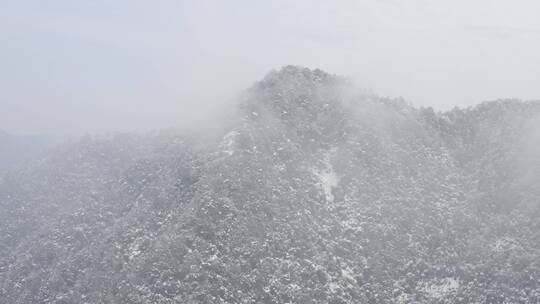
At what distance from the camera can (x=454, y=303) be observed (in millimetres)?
135500

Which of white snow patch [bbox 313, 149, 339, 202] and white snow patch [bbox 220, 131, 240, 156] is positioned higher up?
white snow patch [bbox 220, 131, 240, 156]

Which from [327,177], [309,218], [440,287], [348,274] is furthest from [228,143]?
[440,287]

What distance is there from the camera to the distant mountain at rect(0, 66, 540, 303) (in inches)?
5281

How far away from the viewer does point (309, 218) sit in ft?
506

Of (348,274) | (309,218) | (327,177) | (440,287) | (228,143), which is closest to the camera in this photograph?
(440,287)

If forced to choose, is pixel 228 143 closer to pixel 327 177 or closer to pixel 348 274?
pixel 327 177

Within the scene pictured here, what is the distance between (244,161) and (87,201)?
233 ft

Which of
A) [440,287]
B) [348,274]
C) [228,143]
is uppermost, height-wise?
[228,143]

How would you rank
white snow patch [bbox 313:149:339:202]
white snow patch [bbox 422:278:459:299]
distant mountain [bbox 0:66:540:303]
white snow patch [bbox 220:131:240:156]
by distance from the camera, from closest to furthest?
distant mountain [bbox 0:66:540:303] < white snow patch [bbox 422:278:459:299] < white snow patch [bbox 220:131:240:156] < white snow patch [bbox 313:149:339:202]

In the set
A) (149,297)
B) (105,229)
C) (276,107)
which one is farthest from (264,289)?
(276,107)

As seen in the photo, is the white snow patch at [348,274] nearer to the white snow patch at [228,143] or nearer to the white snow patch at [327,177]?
the white snow patch at [327,177]

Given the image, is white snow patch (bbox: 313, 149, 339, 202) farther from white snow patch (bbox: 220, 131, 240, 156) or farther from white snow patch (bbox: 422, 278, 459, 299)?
white snow patch (bbox: 422, 278, 459, 299)

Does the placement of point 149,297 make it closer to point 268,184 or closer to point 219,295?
point 219,295

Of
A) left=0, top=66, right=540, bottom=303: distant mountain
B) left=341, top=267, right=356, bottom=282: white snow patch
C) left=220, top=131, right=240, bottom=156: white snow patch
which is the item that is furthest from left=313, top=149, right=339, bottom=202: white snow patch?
left=220, top=131, right=240, bottom=156: white snow patch
